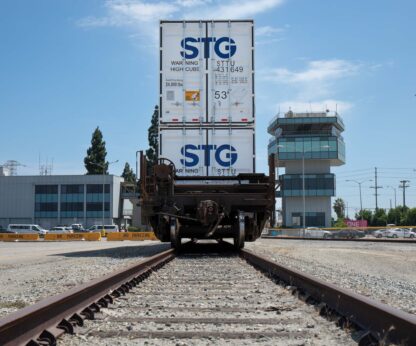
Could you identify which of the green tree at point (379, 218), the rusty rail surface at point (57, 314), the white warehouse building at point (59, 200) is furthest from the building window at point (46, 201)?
the rusty rail surface at point (57, 314)

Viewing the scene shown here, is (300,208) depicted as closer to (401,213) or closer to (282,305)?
(401,213)

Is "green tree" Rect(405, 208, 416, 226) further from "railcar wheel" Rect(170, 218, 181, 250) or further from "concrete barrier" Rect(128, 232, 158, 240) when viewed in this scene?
"railcar wheel" Rect(170, 218, 181, 250)

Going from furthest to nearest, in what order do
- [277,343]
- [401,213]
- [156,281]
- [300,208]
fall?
1. [401,213]
2. [300,208]
3. [156,281]
4. [277,343]

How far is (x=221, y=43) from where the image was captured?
15.7m

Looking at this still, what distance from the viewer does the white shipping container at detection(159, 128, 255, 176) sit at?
15.0m

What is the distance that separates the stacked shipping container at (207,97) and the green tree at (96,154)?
272ft

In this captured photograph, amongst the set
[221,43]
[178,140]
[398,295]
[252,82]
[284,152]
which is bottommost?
[398,295]

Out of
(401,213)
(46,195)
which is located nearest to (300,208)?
(401,213)

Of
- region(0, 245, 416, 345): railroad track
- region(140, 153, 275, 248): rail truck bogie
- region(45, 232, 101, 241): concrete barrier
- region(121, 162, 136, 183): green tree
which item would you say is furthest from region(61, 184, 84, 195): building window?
region(0, 245, 416, 345): railroad track

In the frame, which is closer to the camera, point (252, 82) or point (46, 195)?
point (252, 82)

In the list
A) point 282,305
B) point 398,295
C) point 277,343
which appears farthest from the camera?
point 398,295

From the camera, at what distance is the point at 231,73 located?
50.7 feet

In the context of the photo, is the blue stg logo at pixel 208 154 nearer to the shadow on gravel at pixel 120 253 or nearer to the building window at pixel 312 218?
the shadow on gravel at pixel 120 253

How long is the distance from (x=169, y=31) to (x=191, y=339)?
12499mm
